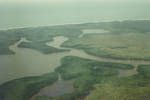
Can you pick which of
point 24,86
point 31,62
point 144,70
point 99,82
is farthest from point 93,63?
point 24,86

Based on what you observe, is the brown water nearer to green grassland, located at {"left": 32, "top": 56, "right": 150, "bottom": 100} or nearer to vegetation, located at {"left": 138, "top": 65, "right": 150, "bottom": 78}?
green grassland, located at {"left": 32, "top": 56, "right": 150, "bottom": 100}

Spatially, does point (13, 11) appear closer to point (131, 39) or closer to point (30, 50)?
point (30, 50)

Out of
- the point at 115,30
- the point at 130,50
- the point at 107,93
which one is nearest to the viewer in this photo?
the point at 107,93

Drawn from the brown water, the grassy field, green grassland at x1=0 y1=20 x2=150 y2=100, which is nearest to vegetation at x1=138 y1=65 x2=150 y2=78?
green grassland at x1=0 y1=20 x2=150 y2=100

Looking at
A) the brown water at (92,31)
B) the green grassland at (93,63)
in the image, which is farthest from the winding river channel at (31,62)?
the brown water at (92,31)

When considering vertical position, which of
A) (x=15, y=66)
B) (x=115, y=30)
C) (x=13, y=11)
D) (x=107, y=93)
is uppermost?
(x=13, y=11)

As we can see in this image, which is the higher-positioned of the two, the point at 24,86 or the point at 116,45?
the point at 116,45

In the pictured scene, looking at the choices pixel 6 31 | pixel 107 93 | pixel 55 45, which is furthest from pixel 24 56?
pixel 107 93

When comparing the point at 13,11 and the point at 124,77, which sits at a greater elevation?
the point at 13,11

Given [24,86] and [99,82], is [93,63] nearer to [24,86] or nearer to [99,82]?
[99,82]
